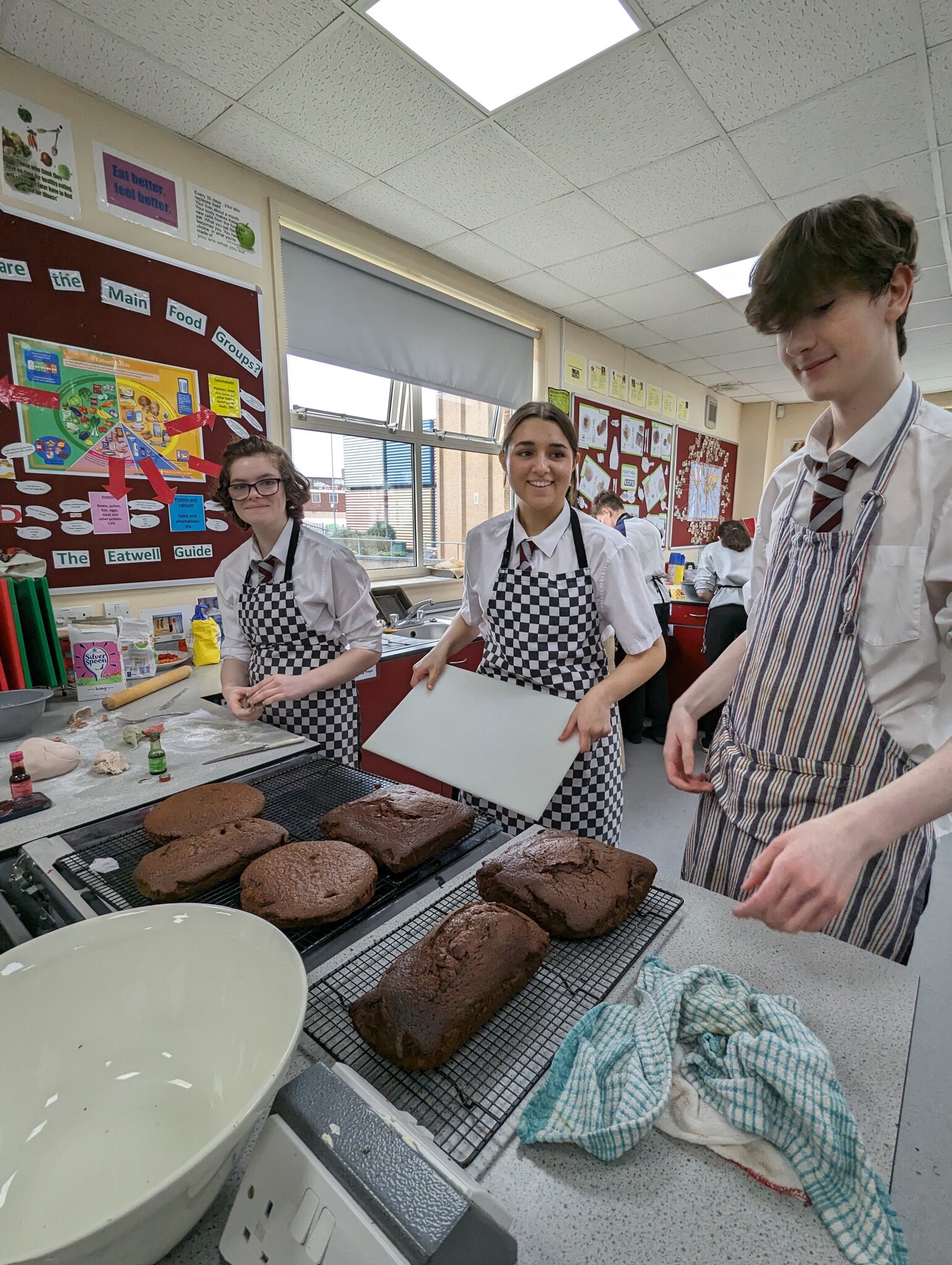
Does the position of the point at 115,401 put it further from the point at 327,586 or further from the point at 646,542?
the point at 646,542

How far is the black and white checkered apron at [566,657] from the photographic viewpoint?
1489 millimetres

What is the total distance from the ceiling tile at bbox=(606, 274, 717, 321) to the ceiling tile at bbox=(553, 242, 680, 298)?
0.09 metres

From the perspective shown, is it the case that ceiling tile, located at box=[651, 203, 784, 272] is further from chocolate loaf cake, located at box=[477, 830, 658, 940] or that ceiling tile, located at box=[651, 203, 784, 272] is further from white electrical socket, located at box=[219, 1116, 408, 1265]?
white electrical socket, located at box=[219, 1116, 408, 1265]

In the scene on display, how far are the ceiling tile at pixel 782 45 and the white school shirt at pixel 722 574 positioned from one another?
7.63ft

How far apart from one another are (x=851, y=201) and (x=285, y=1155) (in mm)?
1267

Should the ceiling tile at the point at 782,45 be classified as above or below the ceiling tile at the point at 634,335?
below

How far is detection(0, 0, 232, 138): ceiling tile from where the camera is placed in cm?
173

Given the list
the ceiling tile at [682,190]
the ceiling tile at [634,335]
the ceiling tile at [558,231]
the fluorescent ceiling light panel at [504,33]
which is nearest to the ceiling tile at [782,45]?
the fluorescent ceiling light panel at [504,33]

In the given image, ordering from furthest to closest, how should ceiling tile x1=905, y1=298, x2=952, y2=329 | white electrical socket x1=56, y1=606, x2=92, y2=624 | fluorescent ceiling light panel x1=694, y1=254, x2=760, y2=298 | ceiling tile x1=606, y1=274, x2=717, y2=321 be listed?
ceiling tile x1=905, y1=298, x2=952, y2=329 < ceiling tile x1=606, y1=274, x2=717, y2=321 < fluorescent ceiling light panel x1=694, y1=254, x2=760, y2=298 < white electrical socket x1=56, y1=606, x2=92, y2=624

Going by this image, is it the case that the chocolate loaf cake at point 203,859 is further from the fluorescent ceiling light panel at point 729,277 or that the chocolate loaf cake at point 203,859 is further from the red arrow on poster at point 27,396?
the fluorescent ceiling light panel at point 729,277

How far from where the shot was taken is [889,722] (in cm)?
89

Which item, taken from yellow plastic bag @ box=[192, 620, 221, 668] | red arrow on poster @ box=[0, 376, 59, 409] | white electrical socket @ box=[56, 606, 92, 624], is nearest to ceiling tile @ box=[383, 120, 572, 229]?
red arrow on poster @ box=[0, 376, 59, 409]

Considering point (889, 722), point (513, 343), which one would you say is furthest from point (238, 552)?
point (513, 343)

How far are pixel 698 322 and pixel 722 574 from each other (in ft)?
6.57
